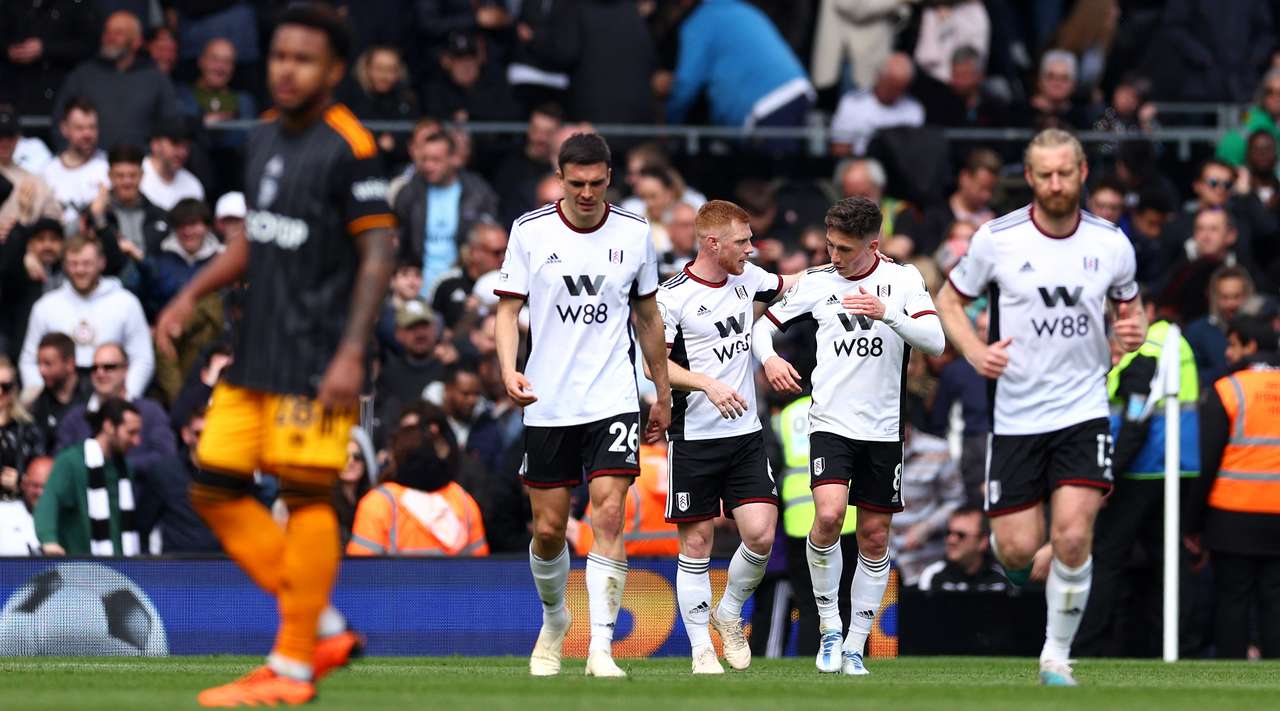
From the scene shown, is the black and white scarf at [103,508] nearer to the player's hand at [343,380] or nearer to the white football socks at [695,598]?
the white football socks at [695,598]

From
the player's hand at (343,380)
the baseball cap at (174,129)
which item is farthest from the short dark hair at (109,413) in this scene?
the player's hand at (343,380)

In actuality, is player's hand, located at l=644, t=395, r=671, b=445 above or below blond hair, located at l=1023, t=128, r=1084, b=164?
below

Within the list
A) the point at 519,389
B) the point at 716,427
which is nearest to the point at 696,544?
the point at 716,427

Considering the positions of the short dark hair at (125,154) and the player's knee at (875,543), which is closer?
the player's knee at (875,543)

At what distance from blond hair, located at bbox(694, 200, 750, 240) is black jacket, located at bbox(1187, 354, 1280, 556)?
15.5 ft

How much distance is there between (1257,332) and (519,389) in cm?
699

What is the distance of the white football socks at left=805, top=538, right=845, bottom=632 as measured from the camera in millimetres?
11781

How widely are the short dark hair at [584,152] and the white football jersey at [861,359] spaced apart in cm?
163

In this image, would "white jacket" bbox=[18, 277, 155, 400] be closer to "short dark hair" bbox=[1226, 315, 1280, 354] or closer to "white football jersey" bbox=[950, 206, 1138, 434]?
"short dark hair" bbox=[1226, 315, 1280, 354]

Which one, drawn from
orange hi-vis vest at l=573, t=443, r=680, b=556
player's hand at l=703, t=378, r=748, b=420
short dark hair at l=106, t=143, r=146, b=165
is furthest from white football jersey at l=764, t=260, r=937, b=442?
short dark hair at l=106, t=143, r=146, b=165

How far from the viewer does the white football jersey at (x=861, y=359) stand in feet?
38.2

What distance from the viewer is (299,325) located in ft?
27.7

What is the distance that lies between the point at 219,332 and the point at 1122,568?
701 cm

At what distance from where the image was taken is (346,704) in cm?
821
